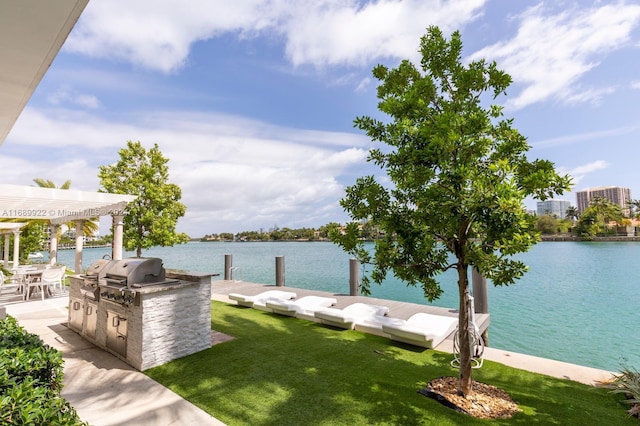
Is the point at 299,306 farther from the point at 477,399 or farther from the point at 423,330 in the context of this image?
the point at 477,399

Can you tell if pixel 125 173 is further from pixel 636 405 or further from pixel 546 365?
pixel 636 405

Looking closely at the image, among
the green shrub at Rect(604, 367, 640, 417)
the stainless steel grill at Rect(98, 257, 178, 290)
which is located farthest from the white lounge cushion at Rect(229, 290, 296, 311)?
the green shrub at Rect(604, 367, 640, 417)

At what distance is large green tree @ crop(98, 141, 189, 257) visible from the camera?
485 inches

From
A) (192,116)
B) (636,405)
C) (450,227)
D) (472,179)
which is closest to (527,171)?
(472,179)

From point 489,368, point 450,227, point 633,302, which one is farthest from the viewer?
point 633,302

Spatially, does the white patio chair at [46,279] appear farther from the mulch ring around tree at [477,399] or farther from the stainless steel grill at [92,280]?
the mulch ring around tree at [477,399]

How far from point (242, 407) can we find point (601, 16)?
10.2 m

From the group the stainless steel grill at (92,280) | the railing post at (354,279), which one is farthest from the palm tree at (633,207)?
the stainless steel grill at (92,280)

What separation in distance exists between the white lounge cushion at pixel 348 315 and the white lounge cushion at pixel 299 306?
1.19 ft

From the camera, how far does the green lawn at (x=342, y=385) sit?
3609 millimetres

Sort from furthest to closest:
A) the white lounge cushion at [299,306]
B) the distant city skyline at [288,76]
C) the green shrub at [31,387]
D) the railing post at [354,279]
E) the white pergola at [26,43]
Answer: the railing post at [354,279], the white lounge cushion at [299,306], the distant city skyline at [288,76], the white pergola at [26,43], the green shrub at [31,387]

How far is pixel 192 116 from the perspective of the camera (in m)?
12.4

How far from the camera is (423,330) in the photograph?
5.70 m

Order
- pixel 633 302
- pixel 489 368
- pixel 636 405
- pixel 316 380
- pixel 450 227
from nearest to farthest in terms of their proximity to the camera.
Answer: pixel 450 227 < pixel 636 405 < pixel 316 380 < pixel 489 368 < pixel 633 302
